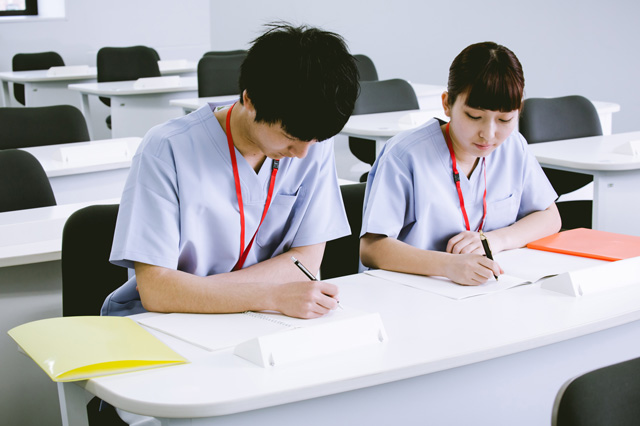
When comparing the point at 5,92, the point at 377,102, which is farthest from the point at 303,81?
the point at 5,92

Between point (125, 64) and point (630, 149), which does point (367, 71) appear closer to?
point (125, 64)

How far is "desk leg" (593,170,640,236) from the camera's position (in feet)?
8.07

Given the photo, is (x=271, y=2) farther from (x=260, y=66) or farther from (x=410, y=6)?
(x=260, y=66)

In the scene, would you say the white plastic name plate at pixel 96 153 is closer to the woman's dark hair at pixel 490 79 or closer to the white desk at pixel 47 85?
the woman's dark hair at pixel 490 79

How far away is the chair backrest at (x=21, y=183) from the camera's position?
207 centimetres

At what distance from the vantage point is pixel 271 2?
24.5 ft

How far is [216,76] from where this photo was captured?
14.9ft

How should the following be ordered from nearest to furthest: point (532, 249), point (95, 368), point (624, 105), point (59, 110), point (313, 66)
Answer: point (95, 368) → point (313, 66) → point (532, 249) → point (59, 110) → point (624, 105)

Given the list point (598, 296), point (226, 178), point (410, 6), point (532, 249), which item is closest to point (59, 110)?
point (226, 178)

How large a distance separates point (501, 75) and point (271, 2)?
6.15 m

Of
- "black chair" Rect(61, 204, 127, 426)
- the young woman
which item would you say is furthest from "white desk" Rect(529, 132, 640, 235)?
"black chair" Rect(61, 204, 127, 426)

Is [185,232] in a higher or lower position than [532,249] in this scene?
higher

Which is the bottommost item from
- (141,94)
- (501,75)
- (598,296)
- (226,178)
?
(141,94)

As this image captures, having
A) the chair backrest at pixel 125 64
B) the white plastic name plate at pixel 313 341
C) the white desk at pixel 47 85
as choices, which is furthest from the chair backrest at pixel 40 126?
the white desk at pixel 47 85
